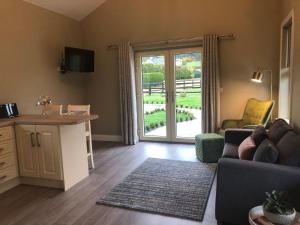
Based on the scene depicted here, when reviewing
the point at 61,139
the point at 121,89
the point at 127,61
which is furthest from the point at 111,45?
the point at 61,139

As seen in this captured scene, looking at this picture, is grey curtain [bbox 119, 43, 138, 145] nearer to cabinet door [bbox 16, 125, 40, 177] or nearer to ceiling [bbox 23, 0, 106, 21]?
ceiling [bbox 23, 0, 106, 21]

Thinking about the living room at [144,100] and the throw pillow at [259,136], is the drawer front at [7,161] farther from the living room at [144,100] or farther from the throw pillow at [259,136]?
the throw pillow at [259,136]

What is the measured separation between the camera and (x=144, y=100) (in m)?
5.66

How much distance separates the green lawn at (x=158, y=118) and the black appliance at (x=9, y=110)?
276 centimetres

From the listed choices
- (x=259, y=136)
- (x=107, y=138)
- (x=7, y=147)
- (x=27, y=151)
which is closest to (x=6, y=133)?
(x=7, y=147)

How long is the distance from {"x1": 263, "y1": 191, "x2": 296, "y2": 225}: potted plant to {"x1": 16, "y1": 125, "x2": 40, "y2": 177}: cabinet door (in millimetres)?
2895

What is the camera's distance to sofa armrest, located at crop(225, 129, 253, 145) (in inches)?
137

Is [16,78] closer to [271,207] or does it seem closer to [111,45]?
[111,45]

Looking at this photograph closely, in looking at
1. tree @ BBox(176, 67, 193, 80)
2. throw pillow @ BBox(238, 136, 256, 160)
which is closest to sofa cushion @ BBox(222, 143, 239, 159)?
throw pillow @ BBox(238, 136, 256, 160)

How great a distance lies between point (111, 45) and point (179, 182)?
3.61m

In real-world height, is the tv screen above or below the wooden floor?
above

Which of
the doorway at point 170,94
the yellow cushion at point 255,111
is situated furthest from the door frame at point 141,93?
the yellow cushion at point 255,111

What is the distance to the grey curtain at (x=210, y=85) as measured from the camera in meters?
4.69

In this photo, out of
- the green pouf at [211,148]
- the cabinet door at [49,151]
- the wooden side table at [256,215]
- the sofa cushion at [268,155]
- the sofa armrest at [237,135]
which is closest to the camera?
the wooden side table at [256,215]
